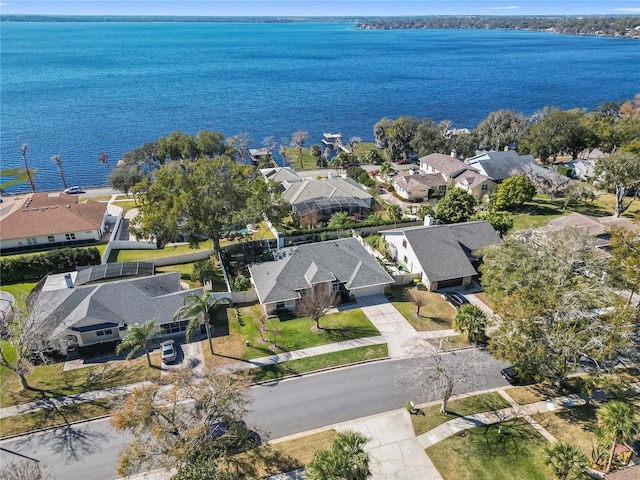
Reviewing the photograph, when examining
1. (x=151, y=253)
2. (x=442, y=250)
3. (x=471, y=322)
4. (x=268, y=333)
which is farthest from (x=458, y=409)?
(x=151, y=253)

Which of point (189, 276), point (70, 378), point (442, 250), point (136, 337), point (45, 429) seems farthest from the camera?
point (189, 276)

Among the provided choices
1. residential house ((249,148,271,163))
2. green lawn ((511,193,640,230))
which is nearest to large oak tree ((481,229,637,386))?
green lawn ((511,193,640,230))

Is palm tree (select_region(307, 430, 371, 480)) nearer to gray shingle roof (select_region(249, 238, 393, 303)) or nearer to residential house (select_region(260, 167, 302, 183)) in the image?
gray shingle roof (select_region(249, 238, 393, 303))

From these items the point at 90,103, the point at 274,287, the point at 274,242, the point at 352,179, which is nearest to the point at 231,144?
the point at 352,179

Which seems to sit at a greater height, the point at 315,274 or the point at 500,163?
the point at 500,163

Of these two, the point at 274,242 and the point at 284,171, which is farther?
the point at 284,171

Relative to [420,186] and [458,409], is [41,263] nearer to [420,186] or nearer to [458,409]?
[458,409]

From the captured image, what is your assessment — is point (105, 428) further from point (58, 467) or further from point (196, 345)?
point (196, 345)
